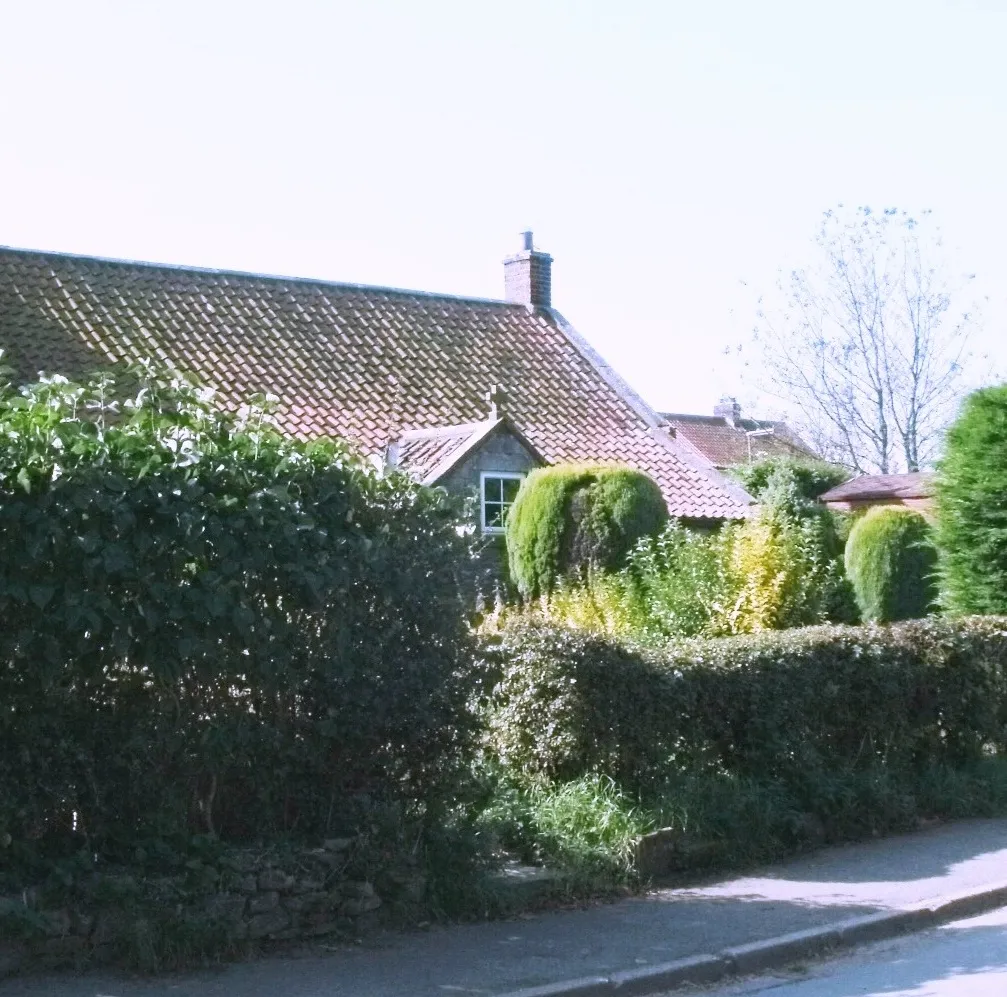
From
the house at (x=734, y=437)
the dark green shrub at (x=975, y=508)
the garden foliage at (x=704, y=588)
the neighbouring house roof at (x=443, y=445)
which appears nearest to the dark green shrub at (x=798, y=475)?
the house at (x=734, y=437)

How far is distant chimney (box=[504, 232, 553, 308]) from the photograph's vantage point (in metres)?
28.7

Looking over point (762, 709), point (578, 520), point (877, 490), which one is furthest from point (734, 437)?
point (762, 709)

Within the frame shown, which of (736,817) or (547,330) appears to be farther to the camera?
(547,330)

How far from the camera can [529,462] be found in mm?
21125

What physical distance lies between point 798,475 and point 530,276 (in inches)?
336

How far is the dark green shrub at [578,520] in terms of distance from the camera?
57.4ft

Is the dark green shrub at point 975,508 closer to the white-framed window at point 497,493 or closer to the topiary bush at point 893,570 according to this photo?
the white-framed window at point 497,493

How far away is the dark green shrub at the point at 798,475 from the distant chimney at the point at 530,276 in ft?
21.4

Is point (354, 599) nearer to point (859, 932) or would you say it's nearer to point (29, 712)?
point (29, 712)

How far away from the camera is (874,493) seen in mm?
31703

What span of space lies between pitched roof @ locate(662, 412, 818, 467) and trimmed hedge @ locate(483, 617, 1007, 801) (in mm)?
26857

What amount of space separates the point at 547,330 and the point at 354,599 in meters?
20.2

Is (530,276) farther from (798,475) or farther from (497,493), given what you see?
(497,493)

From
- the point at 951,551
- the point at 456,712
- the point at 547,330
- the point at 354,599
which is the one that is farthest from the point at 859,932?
the point at 547,330
